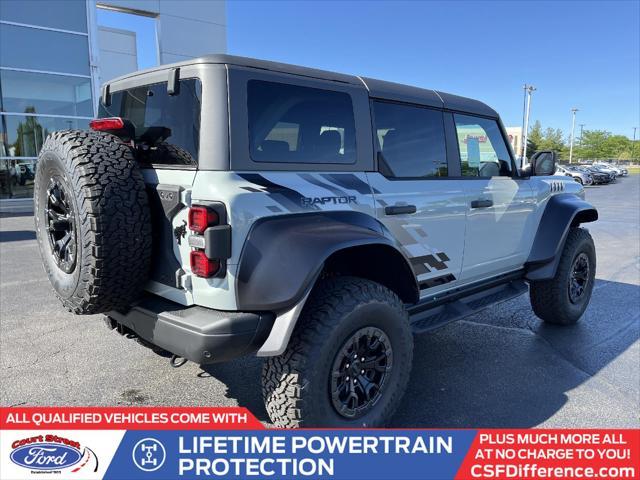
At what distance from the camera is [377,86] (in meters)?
3.02

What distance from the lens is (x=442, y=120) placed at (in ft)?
11.4

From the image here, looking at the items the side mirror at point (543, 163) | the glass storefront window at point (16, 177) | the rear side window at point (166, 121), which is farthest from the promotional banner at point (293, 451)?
the glass storefront window at point (16, 177)

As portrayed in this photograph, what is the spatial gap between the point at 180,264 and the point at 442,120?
2.18m

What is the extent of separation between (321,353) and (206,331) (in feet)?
1.88

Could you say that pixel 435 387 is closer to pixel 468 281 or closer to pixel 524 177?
pixel 468 281

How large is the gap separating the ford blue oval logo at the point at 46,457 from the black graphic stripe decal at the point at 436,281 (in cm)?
218

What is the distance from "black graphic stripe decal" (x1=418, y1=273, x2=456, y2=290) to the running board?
0.50ft

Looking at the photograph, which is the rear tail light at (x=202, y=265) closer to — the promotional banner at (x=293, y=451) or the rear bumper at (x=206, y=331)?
the rear bumper at (x=206, y=331)

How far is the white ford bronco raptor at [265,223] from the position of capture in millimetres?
2229

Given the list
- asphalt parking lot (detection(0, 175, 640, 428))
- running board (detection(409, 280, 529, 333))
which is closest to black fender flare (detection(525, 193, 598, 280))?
running board (detection(409, 280, 529, 333))

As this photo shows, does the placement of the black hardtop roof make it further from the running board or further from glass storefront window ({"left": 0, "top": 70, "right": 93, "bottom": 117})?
glass storefront window ({"left": 0, "top": 70, "right": 93, "bottom": 117})

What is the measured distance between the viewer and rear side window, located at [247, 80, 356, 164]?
2402mm

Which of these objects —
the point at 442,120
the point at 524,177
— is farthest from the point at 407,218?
the point at 524,177

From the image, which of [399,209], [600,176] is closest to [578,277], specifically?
[399,209]
